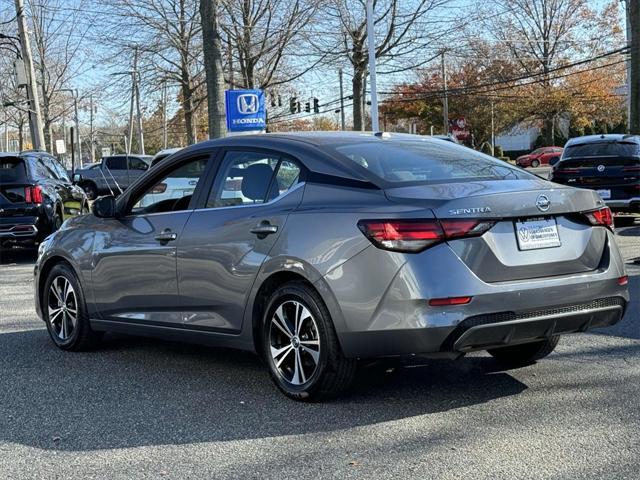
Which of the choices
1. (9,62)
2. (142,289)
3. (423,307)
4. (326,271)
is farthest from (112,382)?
(9,62)

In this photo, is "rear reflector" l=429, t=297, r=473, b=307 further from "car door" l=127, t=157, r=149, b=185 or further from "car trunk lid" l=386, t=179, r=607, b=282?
"car door" l=127, t=157, r=149, b=185

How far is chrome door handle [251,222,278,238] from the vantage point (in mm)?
A: 4812

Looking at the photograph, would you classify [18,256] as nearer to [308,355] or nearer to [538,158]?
[308,355]

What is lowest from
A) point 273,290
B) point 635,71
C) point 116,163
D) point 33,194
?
point 273,290

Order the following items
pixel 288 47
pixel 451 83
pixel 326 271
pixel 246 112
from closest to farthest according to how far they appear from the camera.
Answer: pixel 326 271 → pixel 246 112 → pixel 288 47 → pixel 451 83

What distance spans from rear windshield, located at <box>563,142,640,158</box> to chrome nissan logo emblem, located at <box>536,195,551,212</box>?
34.7 ft

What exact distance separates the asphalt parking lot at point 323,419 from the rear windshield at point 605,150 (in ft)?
29.4

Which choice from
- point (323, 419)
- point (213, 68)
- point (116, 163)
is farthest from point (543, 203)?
point (116, 163)

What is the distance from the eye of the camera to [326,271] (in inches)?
175

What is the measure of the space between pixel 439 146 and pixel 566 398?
1.87 metres

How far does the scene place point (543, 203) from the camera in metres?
4.43

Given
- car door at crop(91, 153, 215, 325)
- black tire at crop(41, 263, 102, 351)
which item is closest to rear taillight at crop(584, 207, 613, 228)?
car door at crop(91, 153, 215, 325)

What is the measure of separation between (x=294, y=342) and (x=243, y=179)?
1167mm

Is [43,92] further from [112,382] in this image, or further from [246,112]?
[112,382]
